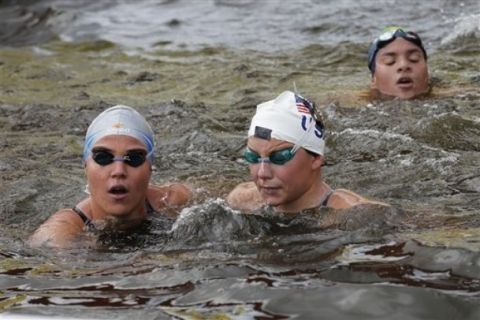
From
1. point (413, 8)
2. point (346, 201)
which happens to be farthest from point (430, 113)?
point (413, 8)

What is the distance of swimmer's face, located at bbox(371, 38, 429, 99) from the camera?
12.7m

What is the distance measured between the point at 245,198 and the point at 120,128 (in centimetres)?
117

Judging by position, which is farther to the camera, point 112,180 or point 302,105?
point 302,105

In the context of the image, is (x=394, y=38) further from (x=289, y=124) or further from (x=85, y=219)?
(x=85, y=219)

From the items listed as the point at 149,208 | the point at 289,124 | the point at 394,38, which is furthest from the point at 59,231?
the point at 394,38

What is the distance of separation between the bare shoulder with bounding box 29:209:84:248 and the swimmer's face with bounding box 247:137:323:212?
1425 mm

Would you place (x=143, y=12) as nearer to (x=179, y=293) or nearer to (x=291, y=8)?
(x=291, y=8)

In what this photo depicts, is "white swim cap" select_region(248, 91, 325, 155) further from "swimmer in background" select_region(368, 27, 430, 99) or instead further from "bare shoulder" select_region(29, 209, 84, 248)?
"swimmer in background" select_region(368, 27, 430, 99)

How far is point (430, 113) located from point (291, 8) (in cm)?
1007

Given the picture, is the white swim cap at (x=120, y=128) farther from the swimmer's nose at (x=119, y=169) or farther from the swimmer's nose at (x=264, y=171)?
the swimmer's nose at (x=264, y=171)

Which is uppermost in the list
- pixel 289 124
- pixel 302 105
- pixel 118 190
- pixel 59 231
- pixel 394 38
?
pixel 394 38

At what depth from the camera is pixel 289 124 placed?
7809 millimetres

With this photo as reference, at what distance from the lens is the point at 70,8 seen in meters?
23.4

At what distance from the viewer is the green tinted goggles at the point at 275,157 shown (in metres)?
7.60
